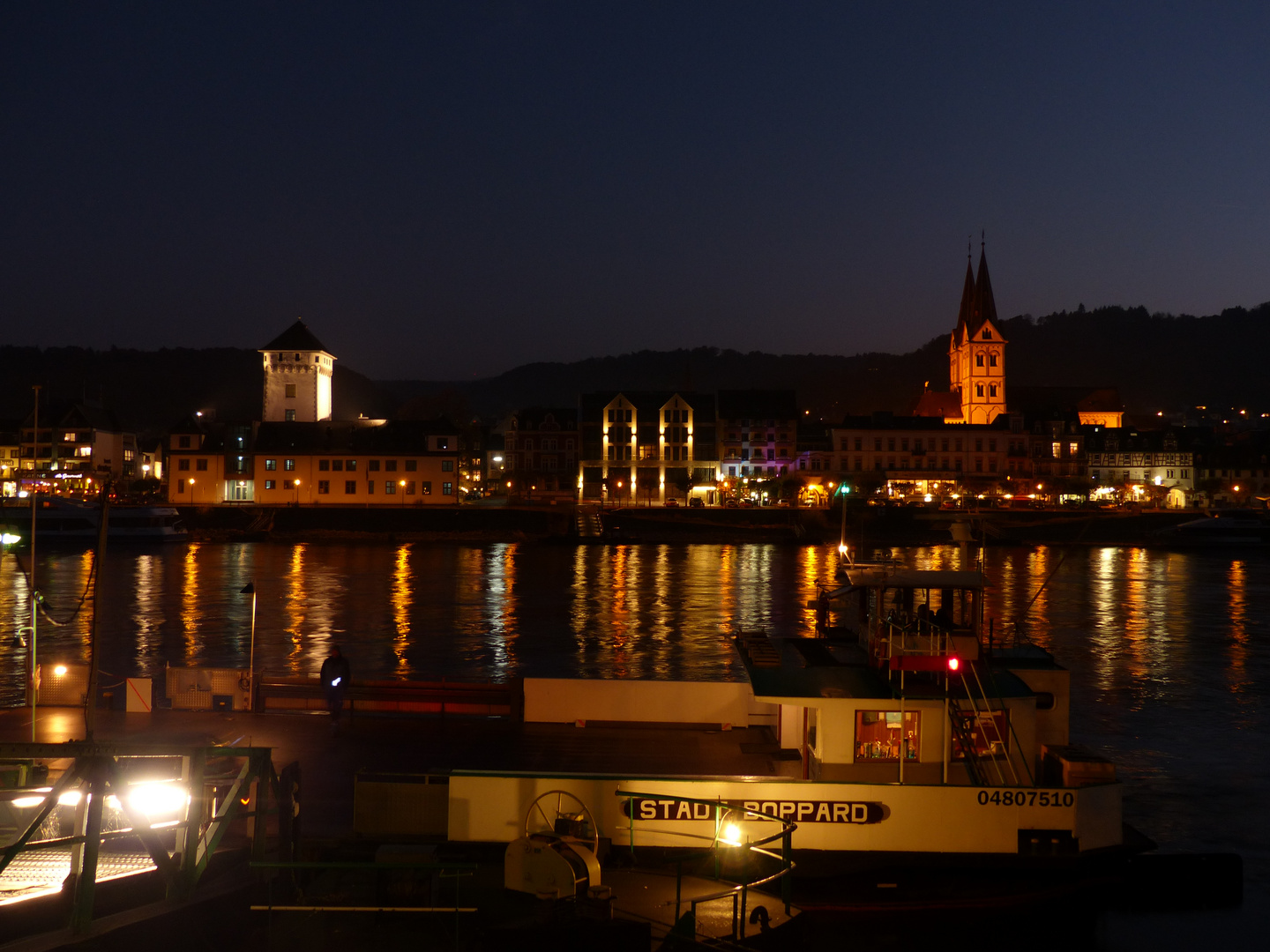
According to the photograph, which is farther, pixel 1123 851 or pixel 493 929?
pixel 1123 851

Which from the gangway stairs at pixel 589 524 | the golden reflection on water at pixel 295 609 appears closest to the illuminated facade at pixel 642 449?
the gangway stairs at pixel 589 524

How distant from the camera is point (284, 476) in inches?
3265

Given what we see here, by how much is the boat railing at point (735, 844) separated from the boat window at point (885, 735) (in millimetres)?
1486

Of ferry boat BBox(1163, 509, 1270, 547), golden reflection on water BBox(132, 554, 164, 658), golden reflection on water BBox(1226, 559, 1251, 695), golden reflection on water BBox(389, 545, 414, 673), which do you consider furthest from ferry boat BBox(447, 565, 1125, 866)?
ferry boat BBox(1163, 509, 1270, 547)

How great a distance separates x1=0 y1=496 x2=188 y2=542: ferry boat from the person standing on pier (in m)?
63.0

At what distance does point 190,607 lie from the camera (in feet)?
129

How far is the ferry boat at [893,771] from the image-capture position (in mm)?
10047

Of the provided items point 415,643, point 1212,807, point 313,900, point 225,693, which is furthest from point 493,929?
point 415,643

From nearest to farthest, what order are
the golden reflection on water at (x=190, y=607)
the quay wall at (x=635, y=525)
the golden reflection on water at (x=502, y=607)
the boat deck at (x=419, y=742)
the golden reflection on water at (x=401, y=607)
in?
the boat deck at (x=419, y=742)
the golden reflection on water at (x=502, y=607)
the golden reflection on water at (x=401, y=607)
the golden reflection on water at (x=190, y=607)
the quay wall at (x=635, y=525)

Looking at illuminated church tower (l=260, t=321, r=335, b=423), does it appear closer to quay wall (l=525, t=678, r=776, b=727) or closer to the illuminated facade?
the illuminated facade

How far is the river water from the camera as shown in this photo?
62.0 ft

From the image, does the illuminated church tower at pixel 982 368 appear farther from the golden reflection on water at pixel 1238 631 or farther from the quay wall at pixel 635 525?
the golden reflection on water at pixel 1238 631

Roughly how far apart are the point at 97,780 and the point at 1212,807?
53.0ft

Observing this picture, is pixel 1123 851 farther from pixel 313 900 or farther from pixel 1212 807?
pixel 313 900
